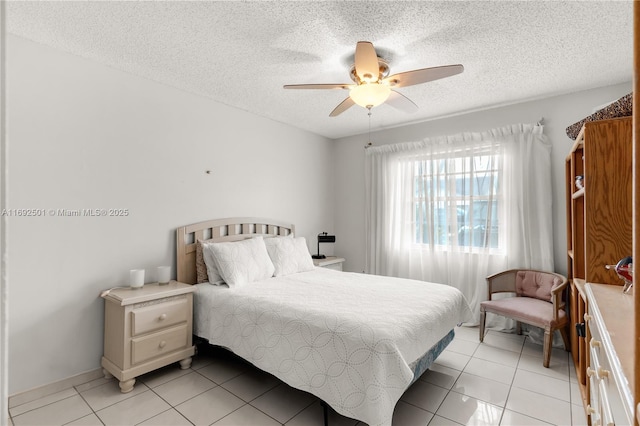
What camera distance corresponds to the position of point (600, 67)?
8.78ft

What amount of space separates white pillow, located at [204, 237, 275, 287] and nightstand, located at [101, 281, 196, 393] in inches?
13.7

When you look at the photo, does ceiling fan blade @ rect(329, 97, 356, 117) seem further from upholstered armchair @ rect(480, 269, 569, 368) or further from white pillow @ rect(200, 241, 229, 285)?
upholstered armchair @ rect(480, 269, 569, 368)

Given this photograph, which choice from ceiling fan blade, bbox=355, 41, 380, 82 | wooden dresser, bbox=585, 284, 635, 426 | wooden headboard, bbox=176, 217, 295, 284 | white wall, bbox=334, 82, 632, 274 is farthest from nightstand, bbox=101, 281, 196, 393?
white wall, bbox=334, 82, 632, 274

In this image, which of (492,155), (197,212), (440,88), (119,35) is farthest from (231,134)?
(492,155)

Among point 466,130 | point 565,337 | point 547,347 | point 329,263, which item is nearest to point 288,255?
point 329,263

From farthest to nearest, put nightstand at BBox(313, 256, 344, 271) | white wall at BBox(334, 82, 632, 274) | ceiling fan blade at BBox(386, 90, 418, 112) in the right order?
nightstand at BBox(313, 256, 344, 271) < white wall at BBox(334, 82, 632, 274) < ceiling fan blade at BBox(386, 90, 418, 112)

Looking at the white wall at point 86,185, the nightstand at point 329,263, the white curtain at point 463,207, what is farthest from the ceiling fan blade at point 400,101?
the nightstand at point 329,263

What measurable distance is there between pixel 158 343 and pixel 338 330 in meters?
1.55

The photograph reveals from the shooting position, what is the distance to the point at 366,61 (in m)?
2.02

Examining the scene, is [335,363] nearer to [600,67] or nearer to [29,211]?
[29,211]

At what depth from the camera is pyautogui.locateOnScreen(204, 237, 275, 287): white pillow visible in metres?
2.89

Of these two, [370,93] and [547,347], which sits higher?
[370,93]

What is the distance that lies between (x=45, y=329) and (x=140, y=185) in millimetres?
1296

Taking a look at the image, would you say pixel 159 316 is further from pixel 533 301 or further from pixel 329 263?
pixel 533 301
